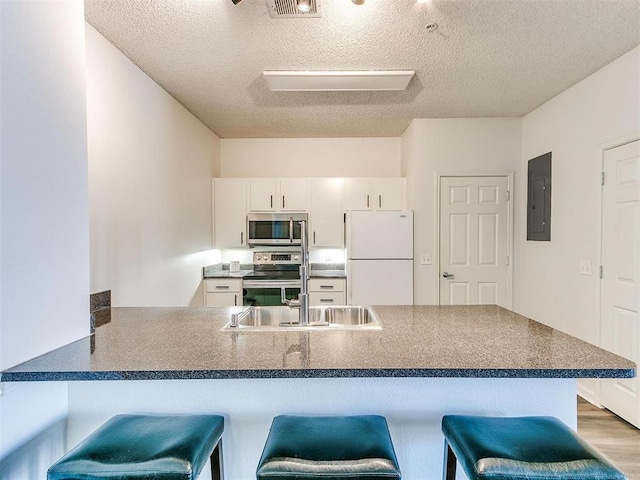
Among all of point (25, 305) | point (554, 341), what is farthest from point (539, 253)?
point (25, 305)

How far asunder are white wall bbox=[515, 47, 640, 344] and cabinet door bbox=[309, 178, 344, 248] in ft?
6.65

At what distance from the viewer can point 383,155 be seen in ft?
14.6

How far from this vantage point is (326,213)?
4125 mm

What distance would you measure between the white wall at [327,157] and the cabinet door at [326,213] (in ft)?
1.28

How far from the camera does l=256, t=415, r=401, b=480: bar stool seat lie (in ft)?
3.12

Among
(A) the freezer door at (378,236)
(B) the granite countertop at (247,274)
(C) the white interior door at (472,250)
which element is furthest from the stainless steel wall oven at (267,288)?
(C) the white interior door at (472,250)

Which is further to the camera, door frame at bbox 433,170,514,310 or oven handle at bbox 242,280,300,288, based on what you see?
oven handle at bbox 242,280,300,288

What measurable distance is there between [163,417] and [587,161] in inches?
131

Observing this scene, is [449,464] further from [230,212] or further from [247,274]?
[230,212]

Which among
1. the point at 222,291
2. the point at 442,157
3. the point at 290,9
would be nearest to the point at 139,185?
the point at 290,9

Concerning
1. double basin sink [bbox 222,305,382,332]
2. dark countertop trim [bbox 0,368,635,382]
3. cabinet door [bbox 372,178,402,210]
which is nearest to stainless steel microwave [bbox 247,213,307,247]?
cabinet door [bbox 372,178,402,210]

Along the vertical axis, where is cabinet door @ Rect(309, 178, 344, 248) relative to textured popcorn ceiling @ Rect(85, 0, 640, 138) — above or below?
below

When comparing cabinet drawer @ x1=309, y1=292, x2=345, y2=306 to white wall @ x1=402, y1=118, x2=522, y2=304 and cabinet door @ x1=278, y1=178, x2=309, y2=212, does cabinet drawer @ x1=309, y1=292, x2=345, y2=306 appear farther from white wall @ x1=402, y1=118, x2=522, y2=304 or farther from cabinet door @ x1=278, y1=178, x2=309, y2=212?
cabinet door @ x1=278, y1=178, x2=309, y2=212

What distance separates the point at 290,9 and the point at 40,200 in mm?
1503
